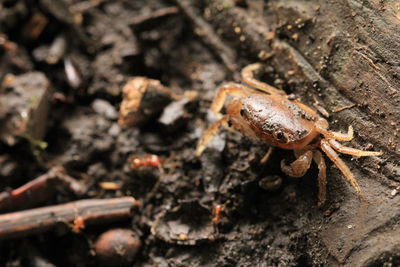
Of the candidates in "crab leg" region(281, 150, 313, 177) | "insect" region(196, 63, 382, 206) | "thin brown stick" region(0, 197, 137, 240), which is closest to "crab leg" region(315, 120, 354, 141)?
"insect" region(196, 63, 382, 206)

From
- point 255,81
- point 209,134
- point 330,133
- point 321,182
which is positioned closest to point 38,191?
point 209,134

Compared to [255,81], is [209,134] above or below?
below

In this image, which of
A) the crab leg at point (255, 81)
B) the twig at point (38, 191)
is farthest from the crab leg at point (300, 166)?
the twig at point (38, 191)

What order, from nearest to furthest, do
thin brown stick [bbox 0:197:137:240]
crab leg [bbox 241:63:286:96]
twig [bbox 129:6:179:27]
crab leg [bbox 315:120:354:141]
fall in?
1. crab leg [bbox 315:120:354:141]
2. thin brown stick [bbox 0:197:137:240]
3. crab leg [bbox 241:63:286:96]
4. twig [bbox 129:6:179:27]

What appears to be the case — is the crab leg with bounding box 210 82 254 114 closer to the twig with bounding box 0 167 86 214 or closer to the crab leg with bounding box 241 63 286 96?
the crab leg with bounding box 241 63 286 96

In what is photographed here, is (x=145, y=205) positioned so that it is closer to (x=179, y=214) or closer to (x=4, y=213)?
(x=179, y=214)

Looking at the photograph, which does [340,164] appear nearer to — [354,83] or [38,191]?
[354,83]

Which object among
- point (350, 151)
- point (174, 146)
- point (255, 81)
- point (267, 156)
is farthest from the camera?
point (174, 146)
